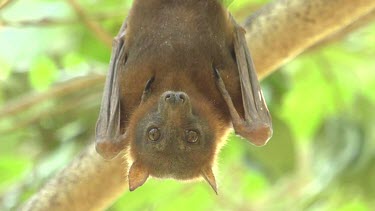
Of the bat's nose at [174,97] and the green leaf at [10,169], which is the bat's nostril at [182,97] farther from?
the green leaf at [10,169]

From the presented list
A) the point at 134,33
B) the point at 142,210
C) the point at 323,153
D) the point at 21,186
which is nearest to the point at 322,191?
the point at 323,153

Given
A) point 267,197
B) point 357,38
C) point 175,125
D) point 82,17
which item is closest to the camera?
point 175,125

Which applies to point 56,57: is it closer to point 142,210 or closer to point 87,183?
point 142,210

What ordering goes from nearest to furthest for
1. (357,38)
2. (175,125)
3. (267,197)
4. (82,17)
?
1. (175,125)
2. (82,17)
3. (357,38)
4. (267,197)

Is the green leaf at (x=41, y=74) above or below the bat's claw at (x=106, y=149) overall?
below

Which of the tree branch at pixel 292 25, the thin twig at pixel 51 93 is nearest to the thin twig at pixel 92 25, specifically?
the thin twig at pixel 51 93

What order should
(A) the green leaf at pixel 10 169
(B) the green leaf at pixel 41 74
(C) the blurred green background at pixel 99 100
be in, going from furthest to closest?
(B) the green leaf at pixel 41 74 → (A) the green leaf at pixel 10 169 → (C) the blurred green background at pixel 99 100

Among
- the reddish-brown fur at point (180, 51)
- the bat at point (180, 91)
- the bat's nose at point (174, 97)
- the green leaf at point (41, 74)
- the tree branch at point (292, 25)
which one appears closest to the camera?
the bat's nose at point (174, 97)
